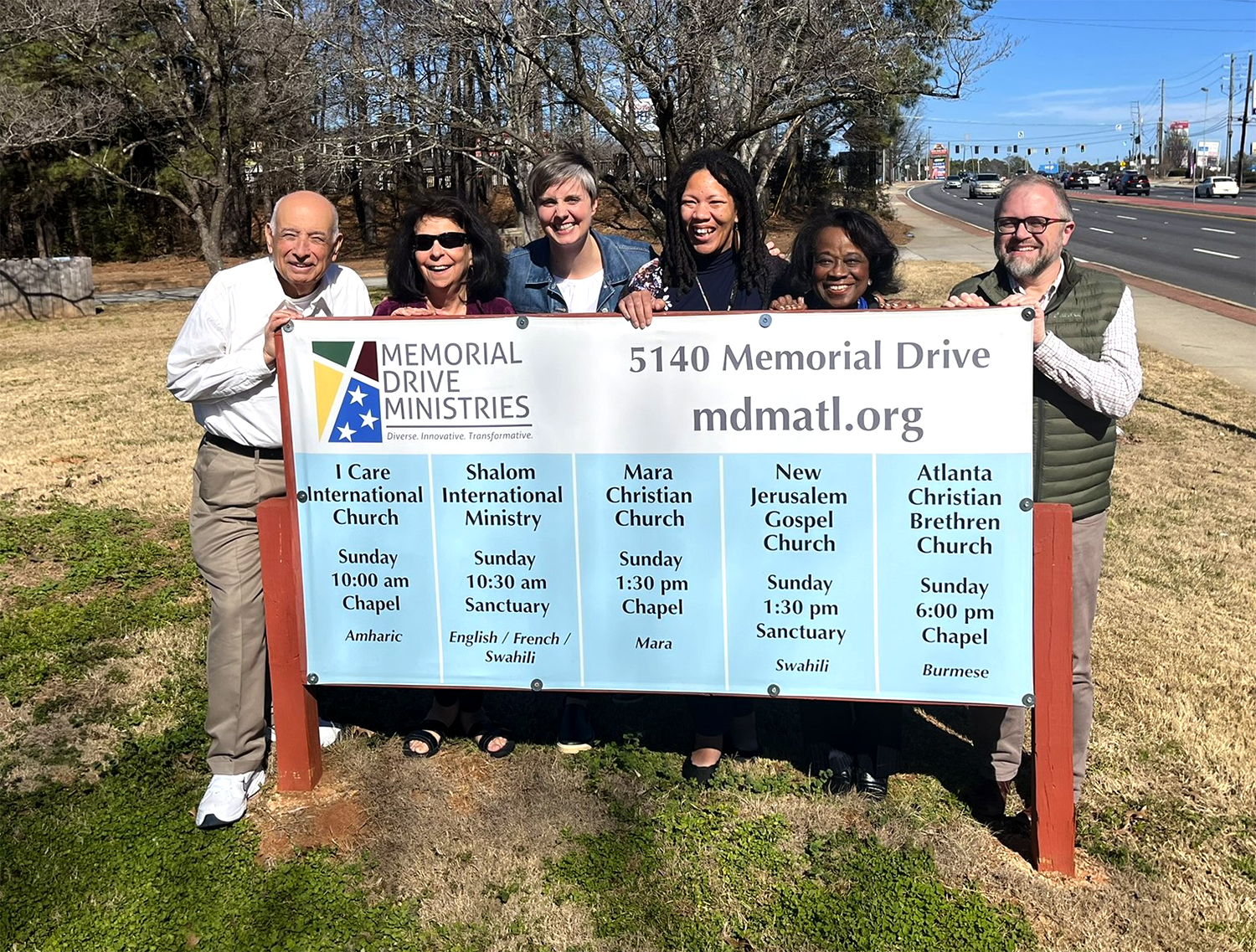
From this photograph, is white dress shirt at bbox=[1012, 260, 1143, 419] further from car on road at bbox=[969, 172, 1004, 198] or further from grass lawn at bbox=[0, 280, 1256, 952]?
car on road at bbox=[969, 172, 1004, 198]

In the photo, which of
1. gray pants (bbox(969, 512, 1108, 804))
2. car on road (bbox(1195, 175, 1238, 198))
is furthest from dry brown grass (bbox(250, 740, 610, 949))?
car on road (bbox(1195, 175, 1238, 198))

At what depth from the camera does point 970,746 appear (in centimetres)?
391

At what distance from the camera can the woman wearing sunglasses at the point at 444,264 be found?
3408 mm

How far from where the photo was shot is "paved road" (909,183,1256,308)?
762 inches

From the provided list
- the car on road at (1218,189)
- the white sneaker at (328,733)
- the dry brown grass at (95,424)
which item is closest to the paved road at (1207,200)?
the car on road at (1218,189)

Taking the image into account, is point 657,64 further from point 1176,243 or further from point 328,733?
point 1176,243

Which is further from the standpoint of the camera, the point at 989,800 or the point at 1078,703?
the point at 989,800

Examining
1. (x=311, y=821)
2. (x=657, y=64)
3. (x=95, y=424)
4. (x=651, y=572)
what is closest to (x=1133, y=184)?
(x=657, y=64)

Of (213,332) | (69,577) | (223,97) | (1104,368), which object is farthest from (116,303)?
(1104,368)

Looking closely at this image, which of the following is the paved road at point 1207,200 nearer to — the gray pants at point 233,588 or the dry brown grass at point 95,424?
the dry brown grass at point 95,424

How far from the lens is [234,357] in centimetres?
327

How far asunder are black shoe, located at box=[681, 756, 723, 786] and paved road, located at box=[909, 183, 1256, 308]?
15135 millimetres

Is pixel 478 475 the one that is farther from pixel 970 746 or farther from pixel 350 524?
pixel 970 746

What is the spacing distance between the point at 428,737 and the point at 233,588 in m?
0.88
